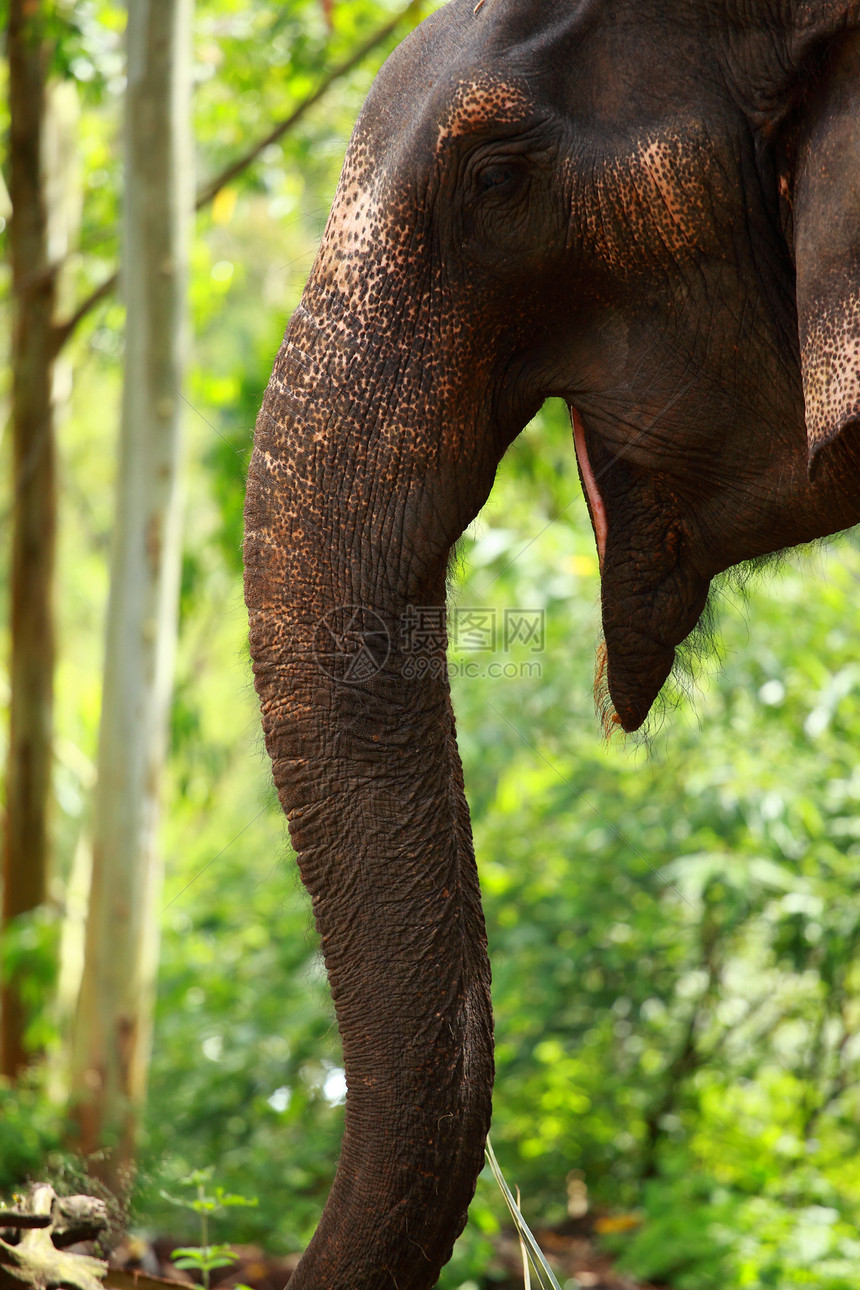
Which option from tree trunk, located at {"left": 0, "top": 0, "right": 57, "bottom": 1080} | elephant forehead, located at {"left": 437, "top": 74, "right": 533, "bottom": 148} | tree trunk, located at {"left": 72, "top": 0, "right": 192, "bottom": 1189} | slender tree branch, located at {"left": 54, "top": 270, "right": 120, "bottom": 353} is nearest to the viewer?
elephant forehead, located at {"left": 437, "top": 74, "right": 533, "bottom": 148}

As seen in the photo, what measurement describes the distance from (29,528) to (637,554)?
14.3ft

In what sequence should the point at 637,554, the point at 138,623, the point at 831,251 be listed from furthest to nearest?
the point at 138,623 < the point at 637,554 < the point at 831,251

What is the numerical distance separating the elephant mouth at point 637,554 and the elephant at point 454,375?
79mm

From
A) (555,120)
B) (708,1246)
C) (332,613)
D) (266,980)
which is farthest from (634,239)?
(266,980)

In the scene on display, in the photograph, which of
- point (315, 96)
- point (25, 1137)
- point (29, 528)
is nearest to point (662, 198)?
point (25, 1137)

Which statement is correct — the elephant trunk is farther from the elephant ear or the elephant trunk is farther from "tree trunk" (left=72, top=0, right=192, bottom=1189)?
"tree trunk" (left=72, top=0, right=192, bottom=1189)

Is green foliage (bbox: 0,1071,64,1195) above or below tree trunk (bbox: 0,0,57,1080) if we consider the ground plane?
below

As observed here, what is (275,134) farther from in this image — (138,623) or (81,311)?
(138,623)

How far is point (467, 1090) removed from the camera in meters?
1.11

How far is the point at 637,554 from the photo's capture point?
130 cm

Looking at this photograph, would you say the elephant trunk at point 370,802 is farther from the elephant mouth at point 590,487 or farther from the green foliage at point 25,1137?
the green foliage at point 25,1137

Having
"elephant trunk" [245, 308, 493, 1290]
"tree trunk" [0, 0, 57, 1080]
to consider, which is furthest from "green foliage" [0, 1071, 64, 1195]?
"elephant trunk" [245, 308, 493, 1290]

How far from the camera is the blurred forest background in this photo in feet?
10.6

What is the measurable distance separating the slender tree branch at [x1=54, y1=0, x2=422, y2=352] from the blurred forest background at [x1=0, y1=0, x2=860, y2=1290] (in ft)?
0.12
